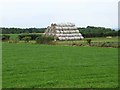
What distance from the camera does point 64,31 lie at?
8094cm

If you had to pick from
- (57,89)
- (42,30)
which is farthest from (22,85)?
(42,30)

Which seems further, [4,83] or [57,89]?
[4,83]

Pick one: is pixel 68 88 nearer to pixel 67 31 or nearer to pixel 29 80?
pixel 29 80

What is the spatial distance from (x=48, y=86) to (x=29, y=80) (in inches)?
55.7

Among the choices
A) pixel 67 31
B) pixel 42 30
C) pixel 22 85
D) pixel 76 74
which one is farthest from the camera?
pixel 42 30

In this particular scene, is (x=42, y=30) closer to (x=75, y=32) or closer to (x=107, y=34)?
(x=75, y=32)

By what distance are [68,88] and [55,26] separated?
73.1 m

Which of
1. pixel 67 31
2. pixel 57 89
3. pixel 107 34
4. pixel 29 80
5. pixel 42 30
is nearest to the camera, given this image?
pixel 57 89

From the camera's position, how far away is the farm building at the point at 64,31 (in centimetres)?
7781

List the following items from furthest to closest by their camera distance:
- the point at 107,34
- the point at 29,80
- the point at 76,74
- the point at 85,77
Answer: the point at 107,34, the point at 76,74, the point at 85,77, the point at 29,80

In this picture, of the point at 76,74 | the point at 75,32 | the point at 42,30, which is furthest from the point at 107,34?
the point at 76,74

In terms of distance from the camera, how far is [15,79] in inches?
417

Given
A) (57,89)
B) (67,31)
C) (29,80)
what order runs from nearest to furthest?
(57,89) < (29,80) < (67,31)

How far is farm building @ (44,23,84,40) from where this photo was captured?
77.8 metres
